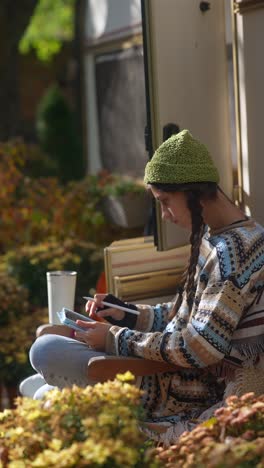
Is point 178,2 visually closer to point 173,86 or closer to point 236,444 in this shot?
point 173,86

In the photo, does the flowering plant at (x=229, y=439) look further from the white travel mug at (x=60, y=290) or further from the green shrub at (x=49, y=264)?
the green shrub at (x=49, y=264)

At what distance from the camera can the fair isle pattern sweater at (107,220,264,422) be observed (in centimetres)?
365

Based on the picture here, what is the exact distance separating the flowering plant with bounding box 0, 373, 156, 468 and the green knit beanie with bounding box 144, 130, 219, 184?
1.13 metres

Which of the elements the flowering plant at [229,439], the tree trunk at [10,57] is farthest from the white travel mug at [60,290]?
the tree trunk at [10,57]

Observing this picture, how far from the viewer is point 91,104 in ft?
37.8

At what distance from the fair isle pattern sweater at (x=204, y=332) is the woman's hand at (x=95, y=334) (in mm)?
30

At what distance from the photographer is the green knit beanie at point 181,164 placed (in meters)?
3.83

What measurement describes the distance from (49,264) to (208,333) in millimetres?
3255

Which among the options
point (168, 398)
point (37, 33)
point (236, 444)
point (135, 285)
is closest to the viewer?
point (236, 444)

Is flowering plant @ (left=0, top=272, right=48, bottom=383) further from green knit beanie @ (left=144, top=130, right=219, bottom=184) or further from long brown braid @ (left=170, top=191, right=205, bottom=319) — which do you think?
green knit beanie @ (left=144, top=130, right=219, bottom=184)

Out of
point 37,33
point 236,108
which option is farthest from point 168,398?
point 37,33

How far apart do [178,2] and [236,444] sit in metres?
2.80

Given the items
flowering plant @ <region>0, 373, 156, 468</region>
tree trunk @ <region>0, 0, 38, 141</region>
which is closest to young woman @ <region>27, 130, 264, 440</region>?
flowering plant @ <region>0, 373, 156, 468</region>

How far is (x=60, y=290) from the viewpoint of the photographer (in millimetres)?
4695
